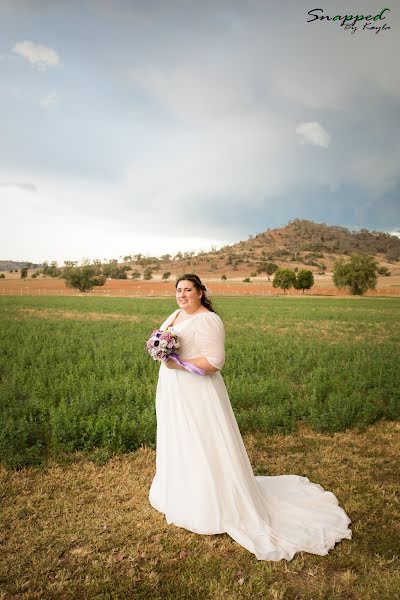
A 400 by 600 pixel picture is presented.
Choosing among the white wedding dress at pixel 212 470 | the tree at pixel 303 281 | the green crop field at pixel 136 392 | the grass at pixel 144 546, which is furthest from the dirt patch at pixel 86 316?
the tree at pixel 303 281

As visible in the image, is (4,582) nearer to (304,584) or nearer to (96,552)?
(96,552)

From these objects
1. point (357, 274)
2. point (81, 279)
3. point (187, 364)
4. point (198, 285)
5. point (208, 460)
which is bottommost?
point (208, 460)

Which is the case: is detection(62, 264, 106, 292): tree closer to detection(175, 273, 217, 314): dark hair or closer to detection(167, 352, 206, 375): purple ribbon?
detection(175, 273, 217, 314): dark hair

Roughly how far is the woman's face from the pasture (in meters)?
2.55

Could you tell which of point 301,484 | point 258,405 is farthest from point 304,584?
point 258,405

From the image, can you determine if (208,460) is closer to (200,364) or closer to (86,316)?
(200,364)

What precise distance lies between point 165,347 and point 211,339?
51cm

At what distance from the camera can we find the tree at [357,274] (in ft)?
286

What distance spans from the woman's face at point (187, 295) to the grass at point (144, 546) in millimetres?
2558

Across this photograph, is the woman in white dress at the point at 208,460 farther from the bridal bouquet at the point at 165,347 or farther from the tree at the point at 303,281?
the tree at the point at 303,281

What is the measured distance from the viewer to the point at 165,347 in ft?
13.9

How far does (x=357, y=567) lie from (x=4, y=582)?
3.46 meters

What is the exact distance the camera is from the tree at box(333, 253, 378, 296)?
286ft

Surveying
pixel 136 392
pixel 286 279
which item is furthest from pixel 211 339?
pixel 286 279
